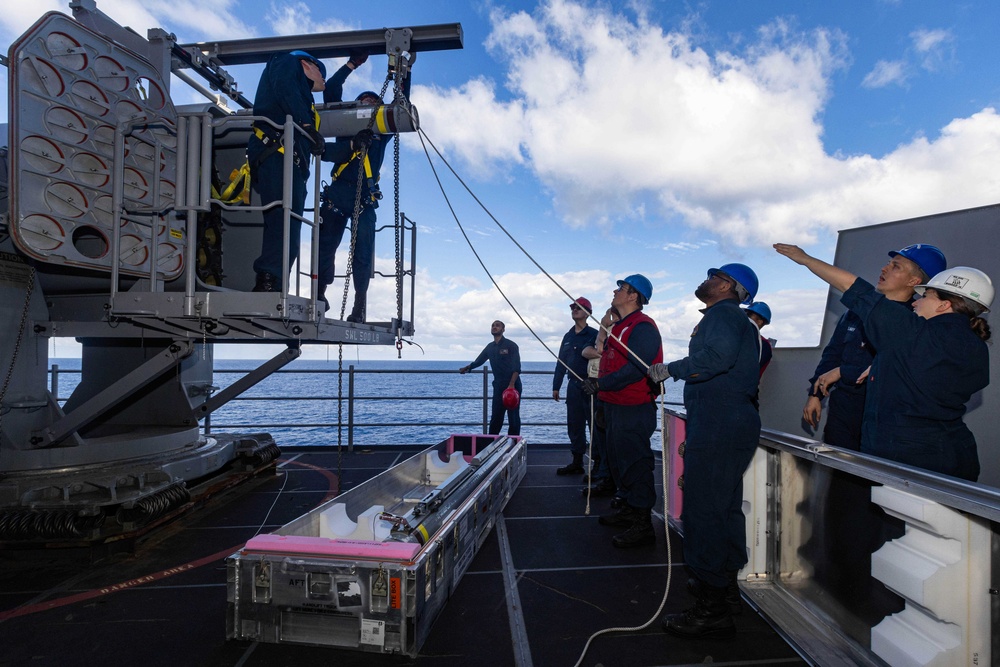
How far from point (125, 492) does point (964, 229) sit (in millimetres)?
6456

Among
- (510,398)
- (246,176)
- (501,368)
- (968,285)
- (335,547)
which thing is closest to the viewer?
(968,285)

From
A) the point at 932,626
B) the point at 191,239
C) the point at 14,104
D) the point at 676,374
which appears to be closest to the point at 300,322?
the point at 191,239

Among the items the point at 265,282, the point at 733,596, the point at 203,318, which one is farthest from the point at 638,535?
the point at 203,318

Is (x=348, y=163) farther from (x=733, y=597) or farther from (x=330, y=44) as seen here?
(x=733, y=597)

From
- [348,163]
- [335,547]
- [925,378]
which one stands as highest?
[348,163]

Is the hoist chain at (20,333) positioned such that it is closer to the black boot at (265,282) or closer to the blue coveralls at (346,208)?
the black boot at (265,282)

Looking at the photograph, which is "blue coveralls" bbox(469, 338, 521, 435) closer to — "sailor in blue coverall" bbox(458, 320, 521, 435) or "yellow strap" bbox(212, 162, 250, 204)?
"sailor in blue coverall" bbox(458, 320, 521, 435)

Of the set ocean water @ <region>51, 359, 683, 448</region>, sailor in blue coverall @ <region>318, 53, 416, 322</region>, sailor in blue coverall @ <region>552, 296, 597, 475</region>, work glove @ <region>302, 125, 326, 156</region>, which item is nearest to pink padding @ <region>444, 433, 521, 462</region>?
ocean water @ <region>51, 359, 683, 448</region>

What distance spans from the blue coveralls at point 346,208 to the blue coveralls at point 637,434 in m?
2.63

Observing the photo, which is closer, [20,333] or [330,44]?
[20,333]

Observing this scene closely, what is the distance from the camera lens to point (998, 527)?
1936 millimetres

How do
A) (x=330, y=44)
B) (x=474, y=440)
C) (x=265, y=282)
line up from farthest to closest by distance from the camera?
(x=474, y=440)
(x=330, y=44)
(x=265, y=282)

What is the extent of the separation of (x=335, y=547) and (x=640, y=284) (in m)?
3.20

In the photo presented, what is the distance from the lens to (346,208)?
5.17 meters
